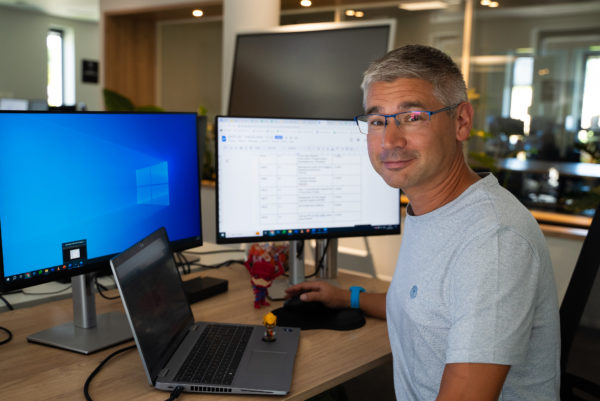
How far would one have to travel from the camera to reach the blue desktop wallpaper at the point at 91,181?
3.66 feet

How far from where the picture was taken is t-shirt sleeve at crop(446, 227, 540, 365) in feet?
2.68

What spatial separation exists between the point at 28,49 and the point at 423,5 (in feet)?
25.0

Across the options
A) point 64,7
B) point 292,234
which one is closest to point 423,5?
point 292,234

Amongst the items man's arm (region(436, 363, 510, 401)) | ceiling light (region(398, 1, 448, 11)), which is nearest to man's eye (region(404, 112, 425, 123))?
man's arm (region(436, 363, 510, 401))

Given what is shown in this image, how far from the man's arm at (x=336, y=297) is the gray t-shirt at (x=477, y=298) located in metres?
0.30

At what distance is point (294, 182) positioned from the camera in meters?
1.62

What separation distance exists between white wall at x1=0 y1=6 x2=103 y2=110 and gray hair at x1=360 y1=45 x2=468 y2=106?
345 inches

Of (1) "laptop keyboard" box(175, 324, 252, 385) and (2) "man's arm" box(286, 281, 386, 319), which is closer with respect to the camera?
(1) "laptop keyboard" box(175, 324, 252, 385)

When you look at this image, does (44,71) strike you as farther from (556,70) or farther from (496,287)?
(496,287)

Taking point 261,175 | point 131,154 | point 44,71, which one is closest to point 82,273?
point 131,154

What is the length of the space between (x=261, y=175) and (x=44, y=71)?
940cm

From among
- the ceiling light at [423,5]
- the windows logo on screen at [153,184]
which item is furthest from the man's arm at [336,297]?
the ceiling light at [423,5]

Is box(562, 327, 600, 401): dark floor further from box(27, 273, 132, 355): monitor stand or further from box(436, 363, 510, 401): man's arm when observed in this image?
box(27, 273, 132, 355): monitor stand

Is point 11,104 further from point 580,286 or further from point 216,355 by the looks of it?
point 580,286
